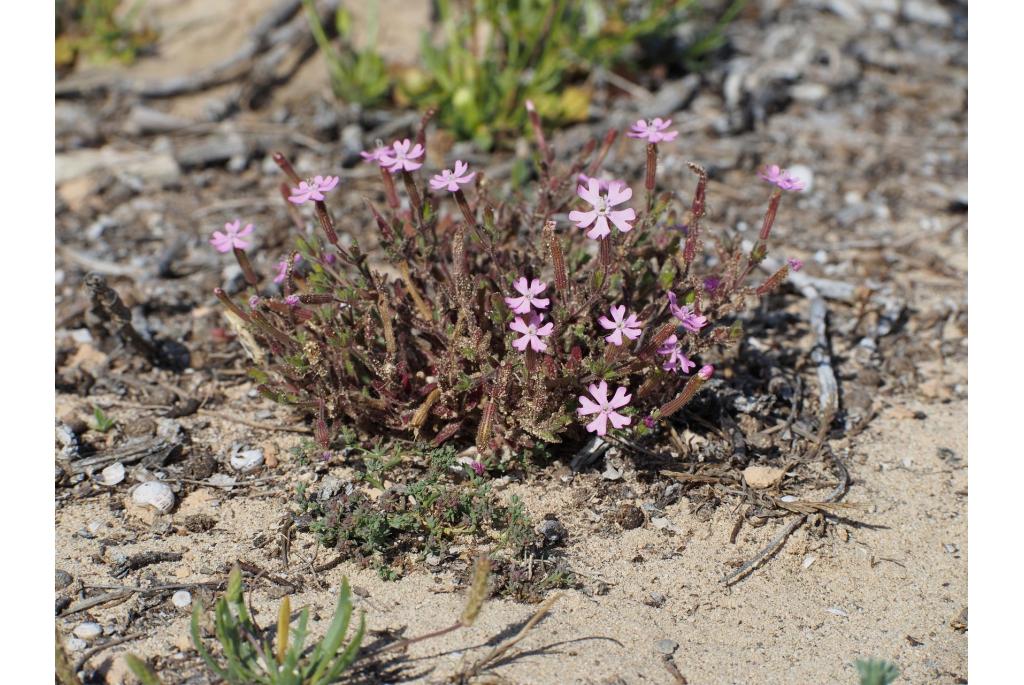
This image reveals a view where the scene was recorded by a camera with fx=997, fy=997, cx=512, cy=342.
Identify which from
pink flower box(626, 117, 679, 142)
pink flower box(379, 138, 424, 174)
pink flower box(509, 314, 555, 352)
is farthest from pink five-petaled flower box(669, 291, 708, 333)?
pink flower box(379, 138, 424, 174)

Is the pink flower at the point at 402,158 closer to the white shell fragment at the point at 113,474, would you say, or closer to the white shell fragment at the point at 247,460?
the white shell fragment at the point at 247,460

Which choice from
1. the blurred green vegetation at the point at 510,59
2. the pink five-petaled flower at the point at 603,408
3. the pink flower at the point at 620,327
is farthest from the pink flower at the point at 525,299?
the blurred green vegetation at the point at 510,59

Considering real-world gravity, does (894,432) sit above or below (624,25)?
below

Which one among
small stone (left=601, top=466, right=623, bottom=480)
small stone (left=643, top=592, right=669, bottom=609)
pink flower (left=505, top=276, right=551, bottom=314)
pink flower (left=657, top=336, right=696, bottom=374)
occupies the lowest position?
small stone (left=643, top=592, right=669, bottom=609)

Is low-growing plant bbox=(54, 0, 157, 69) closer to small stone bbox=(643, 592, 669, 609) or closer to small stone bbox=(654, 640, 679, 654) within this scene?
small stone bbox=(643, 592, 669, 609)

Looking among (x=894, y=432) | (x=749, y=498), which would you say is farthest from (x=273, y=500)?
(x=894, y=432)

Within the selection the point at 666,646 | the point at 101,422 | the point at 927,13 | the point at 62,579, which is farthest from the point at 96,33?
the point at 927,13

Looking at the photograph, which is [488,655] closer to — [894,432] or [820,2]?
[894,432]
